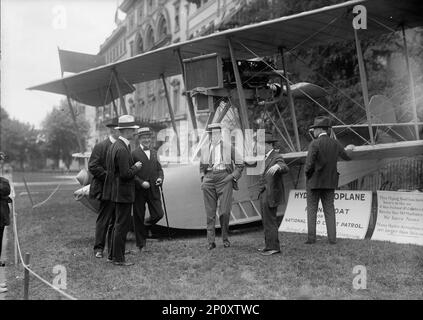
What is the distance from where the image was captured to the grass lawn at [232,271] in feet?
14.9

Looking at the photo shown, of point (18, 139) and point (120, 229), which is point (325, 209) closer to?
point (120, 229)

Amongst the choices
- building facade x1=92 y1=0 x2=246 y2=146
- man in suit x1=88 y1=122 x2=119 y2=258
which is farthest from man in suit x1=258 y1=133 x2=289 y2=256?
building facade x1=92 y1=0 x2=246 y2=146

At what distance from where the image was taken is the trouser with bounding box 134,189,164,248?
6828 mm

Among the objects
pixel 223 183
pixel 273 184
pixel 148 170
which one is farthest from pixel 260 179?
pixel 148 170

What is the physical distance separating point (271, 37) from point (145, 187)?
405 cm

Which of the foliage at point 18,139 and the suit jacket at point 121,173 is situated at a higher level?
the foliage at point 18,139

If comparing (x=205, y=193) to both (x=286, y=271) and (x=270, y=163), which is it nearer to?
(x=270, y=163)

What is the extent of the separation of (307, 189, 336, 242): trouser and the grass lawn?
0.21 meters

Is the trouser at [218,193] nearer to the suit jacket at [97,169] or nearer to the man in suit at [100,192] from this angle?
the man in suit at [100,192]

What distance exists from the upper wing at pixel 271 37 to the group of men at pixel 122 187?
2.78 metres

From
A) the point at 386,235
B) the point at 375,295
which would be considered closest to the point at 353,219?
the point at 386,235

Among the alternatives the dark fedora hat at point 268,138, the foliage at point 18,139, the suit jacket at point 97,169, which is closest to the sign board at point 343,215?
the dark fedora hat at point 268,138

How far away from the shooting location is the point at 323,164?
22.4 ft

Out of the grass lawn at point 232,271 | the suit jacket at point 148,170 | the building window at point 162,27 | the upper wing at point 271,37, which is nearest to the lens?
the grass lawn at point 232,271
